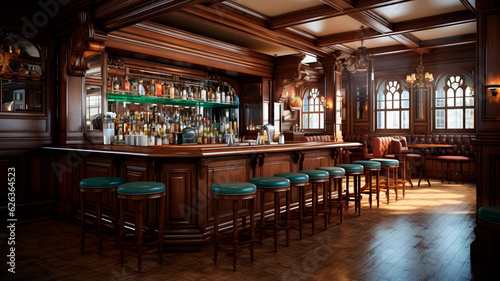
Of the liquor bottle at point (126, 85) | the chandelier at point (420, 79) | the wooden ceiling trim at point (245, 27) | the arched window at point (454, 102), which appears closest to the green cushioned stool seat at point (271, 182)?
the wooden ceiling trim at point (245, 27)

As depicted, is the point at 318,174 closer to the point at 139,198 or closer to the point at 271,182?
the point at 271,182

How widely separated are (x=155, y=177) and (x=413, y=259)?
286 centimetres

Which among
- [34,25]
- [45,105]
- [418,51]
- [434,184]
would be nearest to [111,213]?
[45,105]

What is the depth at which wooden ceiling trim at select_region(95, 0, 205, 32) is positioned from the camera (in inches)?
159

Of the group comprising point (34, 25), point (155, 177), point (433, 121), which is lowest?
point (155, 177)

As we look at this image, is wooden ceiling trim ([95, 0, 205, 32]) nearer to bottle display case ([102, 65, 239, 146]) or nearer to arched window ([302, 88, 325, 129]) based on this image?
bottle display case ([102, 65, 239, 146])

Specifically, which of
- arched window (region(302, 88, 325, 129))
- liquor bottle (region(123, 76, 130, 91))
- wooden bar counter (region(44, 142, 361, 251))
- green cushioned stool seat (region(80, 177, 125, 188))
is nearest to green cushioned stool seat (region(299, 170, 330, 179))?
wooden bar counter (region(44, 142, 361, 251))

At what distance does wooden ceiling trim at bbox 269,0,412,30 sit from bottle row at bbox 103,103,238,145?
226 centimetres

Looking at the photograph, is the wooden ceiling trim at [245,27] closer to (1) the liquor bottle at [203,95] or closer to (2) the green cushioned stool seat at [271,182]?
(1) the liquor bottle at [203,95]

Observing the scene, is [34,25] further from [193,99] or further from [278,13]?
[278,13]

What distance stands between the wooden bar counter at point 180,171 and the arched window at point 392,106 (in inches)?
283

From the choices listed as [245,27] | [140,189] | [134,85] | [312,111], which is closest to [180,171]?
[140,189]

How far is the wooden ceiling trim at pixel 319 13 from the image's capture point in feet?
18.8

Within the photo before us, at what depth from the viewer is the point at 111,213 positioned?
469cm
